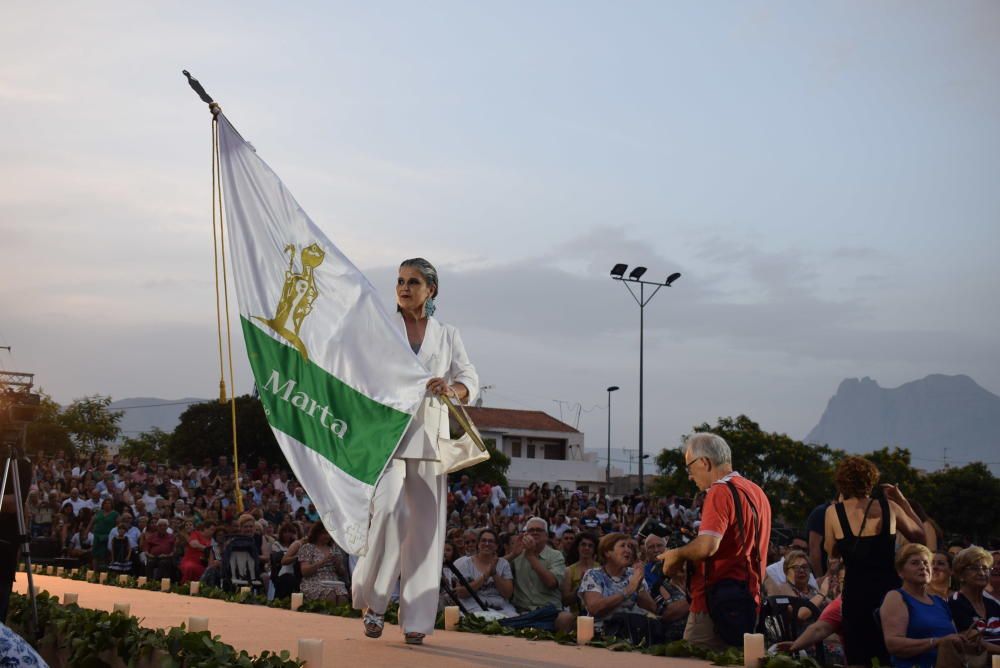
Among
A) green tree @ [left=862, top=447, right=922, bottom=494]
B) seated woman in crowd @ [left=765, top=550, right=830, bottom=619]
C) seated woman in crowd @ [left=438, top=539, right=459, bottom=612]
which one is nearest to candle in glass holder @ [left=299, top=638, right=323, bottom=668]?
seated woman in crowd @ [left=438, top=539, right=459, bottom=612]

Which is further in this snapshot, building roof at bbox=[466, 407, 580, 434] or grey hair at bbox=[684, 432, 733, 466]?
building roof at bbox=[466, 407, 580, 434]

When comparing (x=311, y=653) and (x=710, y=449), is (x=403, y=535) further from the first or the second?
(x=710, y=449)

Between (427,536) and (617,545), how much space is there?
8.67ft

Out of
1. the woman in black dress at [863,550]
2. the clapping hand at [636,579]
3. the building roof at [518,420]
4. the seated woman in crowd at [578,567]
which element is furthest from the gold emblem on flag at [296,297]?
→ the building roof at [518,420]

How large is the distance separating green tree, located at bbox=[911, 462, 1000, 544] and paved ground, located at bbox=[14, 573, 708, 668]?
4622cm

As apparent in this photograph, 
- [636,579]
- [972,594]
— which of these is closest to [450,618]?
[636,579]

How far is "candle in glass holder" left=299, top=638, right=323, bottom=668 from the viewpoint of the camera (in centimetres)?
532

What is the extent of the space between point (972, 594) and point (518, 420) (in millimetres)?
83168

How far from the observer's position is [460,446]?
6746 millimetres

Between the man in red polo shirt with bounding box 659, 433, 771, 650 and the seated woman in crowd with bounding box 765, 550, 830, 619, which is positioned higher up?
the man in red polo shirt with bounding box 659, 433, 771, 650

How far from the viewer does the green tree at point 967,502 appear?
50500 mm

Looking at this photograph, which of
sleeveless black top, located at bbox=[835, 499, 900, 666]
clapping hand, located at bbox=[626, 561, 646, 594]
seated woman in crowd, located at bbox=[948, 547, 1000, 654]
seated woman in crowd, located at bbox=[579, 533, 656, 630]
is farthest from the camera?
clapping hand, located at bbox=[626, 561, 646, 594]

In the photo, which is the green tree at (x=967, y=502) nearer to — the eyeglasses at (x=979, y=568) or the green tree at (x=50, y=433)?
the green tree at (x=50, y=433)

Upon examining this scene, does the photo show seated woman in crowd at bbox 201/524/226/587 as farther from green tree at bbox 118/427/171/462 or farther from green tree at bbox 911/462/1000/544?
green tree at bbox 118/427/171/462
